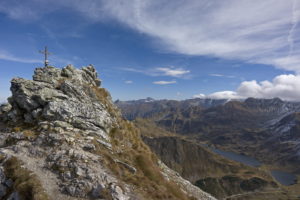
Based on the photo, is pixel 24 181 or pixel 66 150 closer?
pixel 24 181

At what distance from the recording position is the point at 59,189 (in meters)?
19.0

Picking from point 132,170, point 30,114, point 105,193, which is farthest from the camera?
point 30,114

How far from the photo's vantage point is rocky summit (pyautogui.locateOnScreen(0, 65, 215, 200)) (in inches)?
764

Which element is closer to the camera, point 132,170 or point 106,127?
point 132,170

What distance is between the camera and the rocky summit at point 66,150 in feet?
63.7

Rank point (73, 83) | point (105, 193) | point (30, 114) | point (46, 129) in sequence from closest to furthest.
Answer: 1. point (105, 193)
2. point (46, 129)
3. point (30, 114)
4. point (73, 83)

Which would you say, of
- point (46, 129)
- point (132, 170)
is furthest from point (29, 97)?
point (132, 170)

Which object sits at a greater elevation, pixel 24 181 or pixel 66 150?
pixel 66 150

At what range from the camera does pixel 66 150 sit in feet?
77.8

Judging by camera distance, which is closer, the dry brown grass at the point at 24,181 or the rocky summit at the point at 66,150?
the dry brown grass at the point at 24,181

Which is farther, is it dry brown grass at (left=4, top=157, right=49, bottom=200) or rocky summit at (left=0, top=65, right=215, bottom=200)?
rocky summit at (left=0, top=65, right=215, bottom=200)

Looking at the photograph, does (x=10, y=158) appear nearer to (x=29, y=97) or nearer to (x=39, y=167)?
(x=39, y=167)

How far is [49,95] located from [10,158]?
14050 mm

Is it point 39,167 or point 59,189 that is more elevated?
point 39,167
